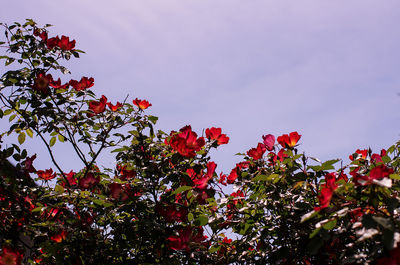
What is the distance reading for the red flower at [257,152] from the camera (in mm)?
1885

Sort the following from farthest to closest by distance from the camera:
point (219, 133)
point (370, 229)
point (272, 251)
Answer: point (219, 133), point (272, 251), point (370, 229)

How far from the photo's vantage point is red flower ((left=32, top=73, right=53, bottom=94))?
7.28ft

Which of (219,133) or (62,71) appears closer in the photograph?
(219,133)

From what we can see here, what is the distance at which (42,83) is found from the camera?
2221mm

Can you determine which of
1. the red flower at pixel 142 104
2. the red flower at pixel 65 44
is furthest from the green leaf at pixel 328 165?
the red flower at pixel 65 44

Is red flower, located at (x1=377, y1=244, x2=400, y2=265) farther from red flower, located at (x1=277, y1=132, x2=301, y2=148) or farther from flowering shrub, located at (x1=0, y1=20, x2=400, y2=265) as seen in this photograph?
red flower, located at (x1=277, y1=132, x2=301, y2=148)

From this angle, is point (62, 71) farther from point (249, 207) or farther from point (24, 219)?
point (249, 207)

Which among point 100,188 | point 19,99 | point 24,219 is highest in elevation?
point 19,99

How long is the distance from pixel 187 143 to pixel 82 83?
1071mm

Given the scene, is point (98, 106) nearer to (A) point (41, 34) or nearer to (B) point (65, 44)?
(B) point (65, 44)

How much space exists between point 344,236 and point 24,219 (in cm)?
185

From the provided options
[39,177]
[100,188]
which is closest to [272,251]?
[100,188]

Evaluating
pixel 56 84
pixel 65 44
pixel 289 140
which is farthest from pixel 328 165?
pixel 65 44

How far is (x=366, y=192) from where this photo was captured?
1.10 meters
